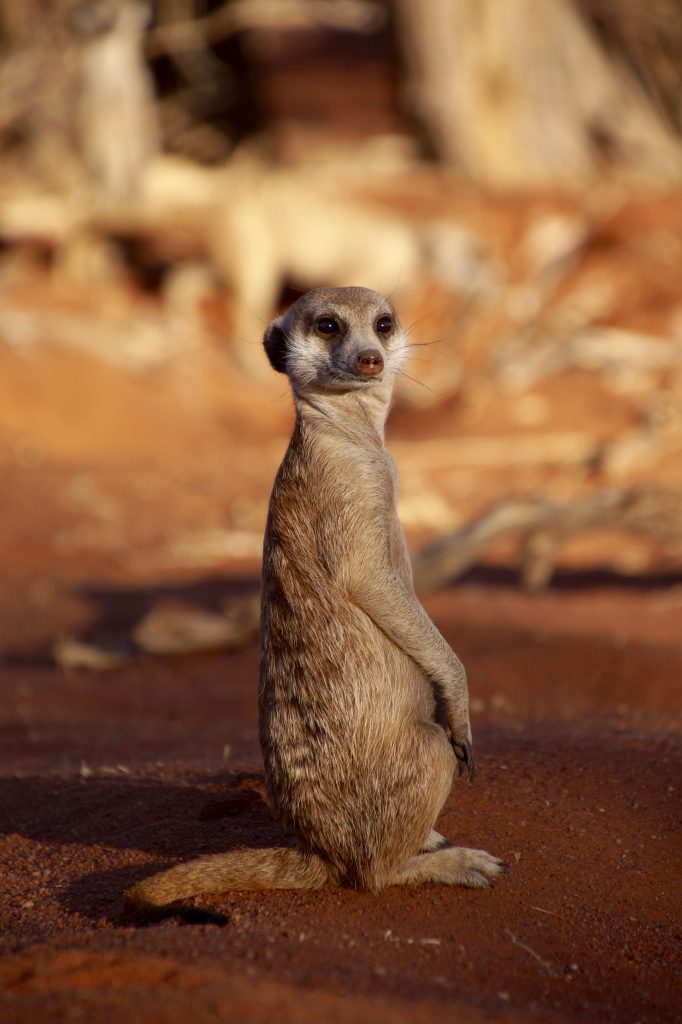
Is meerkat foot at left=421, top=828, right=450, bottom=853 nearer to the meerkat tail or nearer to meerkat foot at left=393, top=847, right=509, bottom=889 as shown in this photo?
meerkat foot at left=393, top=847, right=509, bottom=889

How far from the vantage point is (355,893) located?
129 inches

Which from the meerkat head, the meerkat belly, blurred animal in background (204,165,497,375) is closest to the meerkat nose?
the meerkat head

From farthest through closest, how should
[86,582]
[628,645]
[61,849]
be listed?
[86,582], [628,645], [61,849]

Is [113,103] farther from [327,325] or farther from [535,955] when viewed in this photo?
[535,955]

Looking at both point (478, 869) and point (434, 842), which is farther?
point (434, 842)

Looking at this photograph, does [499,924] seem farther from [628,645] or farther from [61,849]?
[628,645]

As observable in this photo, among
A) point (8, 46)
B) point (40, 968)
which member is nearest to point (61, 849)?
point (40, 968)

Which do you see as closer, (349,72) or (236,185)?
(236,185)

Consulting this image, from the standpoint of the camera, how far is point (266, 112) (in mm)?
21828

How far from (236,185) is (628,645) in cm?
1263

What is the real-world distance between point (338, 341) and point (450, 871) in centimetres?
168

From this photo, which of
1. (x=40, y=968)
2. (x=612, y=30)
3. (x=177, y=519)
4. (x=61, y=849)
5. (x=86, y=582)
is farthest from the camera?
(x=612, y=30)

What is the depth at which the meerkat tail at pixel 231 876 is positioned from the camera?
305 centimetres

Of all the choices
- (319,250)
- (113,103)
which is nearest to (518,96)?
(319,250)
